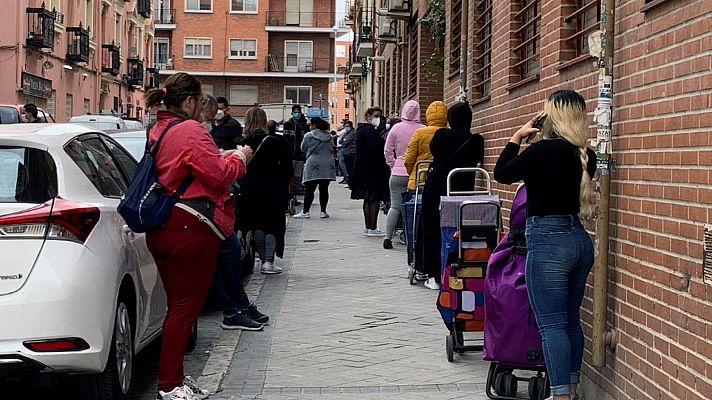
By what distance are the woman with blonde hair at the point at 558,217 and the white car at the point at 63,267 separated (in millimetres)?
A: 2139

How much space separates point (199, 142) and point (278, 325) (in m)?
3.13

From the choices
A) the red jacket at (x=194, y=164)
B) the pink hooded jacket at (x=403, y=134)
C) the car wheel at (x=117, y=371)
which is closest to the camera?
the car wheel at (x=117, y=371)

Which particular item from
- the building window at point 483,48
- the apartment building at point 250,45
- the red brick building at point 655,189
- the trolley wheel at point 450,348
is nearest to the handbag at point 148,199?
the trolley wheel at point 450,348

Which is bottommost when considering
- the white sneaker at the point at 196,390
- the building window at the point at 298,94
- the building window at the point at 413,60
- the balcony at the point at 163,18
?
the white sneaker at the point at 196,390

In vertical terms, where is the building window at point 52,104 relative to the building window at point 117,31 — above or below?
below

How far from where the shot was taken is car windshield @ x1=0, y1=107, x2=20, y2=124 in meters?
20.7

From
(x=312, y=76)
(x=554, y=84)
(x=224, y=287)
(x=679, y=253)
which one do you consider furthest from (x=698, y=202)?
(x=312, y=76)

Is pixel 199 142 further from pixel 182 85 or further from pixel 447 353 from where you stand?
pixel 447 353

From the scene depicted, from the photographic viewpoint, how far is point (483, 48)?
11648 millimetres

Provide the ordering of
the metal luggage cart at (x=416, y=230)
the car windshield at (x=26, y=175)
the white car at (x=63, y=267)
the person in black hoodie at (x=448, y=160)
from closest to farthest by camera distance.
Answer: the white car at (x=63, y=267) → the car windshield at (x=26, y=175) → the person in black hoodie at (x=448, y=160) → the metal luggage cart at (x=416, y=230)

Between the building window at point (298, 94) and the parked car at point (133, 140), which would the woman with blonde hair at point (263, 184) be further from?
the building window at point (298, 94)

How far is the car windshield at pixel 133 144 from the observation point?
1116cm

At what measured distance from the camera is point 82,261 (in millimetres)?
5637

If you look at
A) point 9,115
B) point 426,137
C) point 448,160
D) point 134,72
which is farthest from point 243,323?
point 134,72
